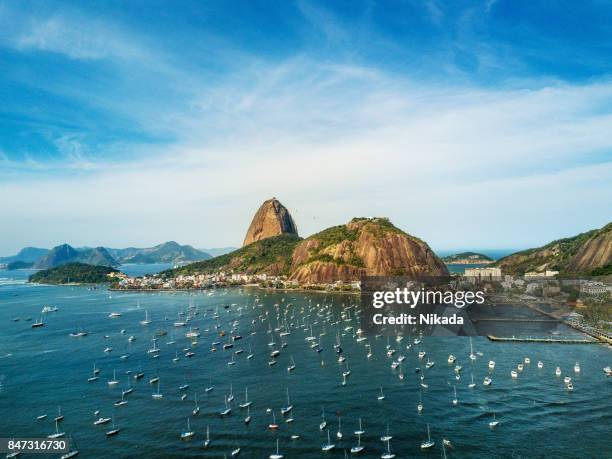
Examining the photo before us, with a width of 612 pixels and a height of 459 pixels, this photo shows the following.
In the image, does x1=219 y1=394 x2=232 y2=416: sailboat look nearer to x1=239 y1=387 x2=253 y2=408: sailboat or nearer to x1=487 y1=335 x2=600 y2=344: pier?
x1=239 y1=387 x2=253 y2=408: sailboat

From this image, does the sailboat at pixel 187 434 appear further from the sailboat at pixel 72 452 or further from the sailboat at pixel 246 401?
the sailboat at pixel 72 452

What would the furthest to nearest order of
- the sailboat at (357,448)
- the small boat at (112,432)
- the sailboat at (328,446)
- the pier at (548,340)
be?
the pier at (548,340)
the small boat at (112,432)
the sailboat at (328,446)
the sailboat at (357,448)

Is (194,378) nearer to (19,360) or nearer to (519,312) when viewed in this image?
(19,360)

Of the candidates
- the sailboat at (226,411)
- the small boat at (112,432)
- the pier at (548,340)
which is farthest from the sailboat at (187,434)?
the pier at (548,340)

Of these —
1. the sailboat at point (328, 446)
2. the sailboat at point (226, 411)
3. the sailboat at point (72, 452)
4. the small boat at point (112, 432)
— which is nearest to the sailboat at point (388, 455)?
the sailboat at point (328, 446)

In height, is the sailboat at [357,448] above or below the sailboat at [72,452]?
above

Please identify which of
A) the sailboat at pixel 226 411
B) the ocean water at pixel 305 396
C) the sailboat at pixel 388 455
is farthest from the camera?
the sailboat at pixel 226 411

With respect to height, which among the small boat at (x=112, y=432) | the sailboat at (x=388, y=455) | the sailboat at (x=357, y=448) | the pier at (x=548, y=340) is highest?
the pier at (x=548, y=340)

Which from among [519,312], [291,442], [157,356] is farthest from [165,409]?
[519,312]

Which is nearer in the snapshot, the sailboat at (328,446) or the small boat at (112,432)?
the sailboat at (328,446)
